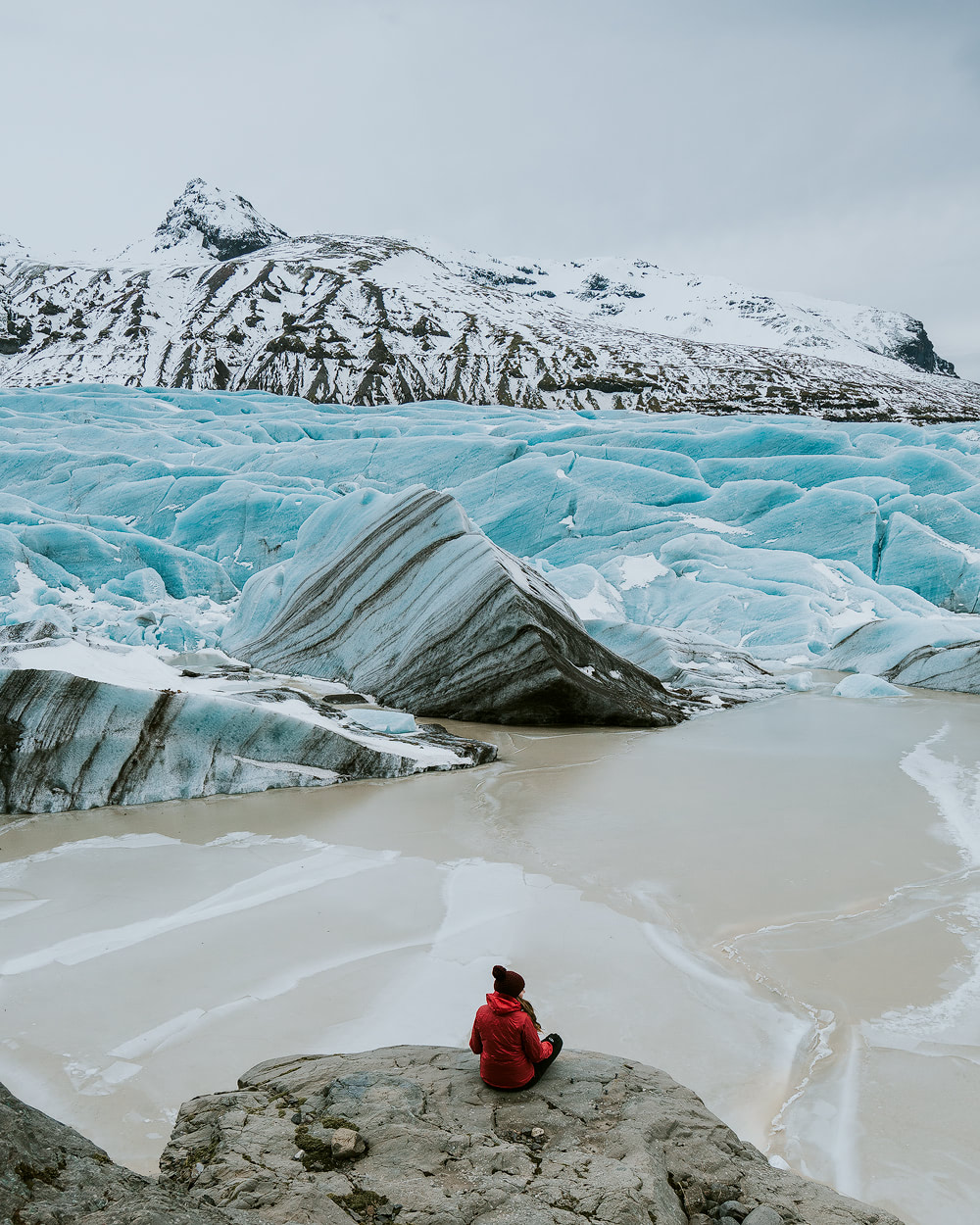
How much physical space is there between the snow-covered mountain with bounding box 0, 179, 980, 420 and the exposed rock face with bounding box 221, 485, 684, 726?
37.6 m

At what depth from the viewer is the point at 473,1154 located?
1.98 meters

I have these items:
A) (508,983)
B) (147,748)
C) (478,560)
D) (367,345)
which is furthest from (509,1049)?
(367,345)

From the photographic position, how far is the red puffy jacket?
2.23 m

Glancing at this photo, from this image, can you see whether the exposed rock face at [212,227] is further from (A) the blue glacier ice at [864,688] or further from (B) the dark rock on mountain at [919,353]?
(A) the blue glacier ice at [864,688]

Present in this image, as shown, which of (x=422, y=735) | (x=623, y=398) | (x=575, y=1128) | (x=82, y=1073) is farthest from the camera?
(x=623, y=398)

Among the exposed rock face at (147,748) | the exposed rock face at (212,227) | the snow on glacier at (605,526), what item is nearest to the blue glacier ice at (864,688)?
the snow on glacier at (605,526)

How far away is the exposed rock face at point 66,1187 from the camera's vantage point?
1.39 m

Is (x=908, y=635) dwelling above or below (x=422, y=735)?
above

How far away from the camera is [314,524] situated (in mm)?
10773

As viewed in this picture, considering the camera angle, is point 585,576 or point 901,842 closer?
point 901,842

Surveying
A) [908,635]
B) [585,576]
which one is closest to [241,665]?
[585,576]

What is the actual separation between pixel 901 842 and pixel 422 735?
3.53 meters

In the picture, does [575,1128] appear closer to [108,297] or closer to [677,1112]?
[677,1112]

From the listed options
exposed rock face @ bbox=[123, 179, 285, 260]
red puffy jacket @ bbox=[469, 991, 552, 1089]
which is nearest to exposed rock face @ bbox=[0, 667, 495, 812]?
red puffy jacket @ bbox=[469, 991, 552, 1089]
